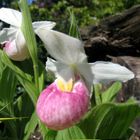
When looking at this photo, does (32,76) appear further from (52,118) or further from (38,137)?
(38,137)

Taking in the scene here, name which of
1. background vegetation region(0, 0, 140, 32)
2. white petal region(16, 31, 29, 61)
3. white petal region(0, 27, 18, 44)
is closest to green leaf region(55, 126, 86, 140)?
white petal region(16, 31, 29, 61)

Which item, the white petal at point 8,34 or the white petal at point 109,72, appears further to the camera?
the white petal at point 8,34

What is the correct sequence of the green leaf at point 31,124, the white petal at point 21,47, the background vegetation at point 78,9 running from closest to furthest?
the white petal at point 21,47 < the green leaf at point 31,124 < the background vegetation at point 78,9

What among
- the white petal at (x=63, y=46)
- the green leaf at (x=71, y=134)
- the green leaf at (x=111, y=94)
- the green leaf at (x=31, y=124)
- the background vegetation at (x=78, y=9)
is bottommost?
the background vegetation at (x=78, y=9)

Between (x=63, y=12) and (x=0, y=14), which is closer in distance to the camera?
(x=0, y=14)

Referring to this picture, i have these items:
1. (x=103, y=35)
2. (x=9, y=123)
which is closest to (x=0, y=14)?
(x=9, y=123)

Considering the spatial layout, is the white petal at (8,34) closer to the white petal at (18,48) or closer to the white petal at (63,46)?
the white petal at (18,48)

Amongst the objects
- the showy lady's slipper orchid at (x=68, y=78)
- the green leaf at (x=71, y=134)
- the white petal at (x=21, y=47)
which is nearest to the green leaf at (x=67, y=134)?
the green leaf at (x=71, y=134)
